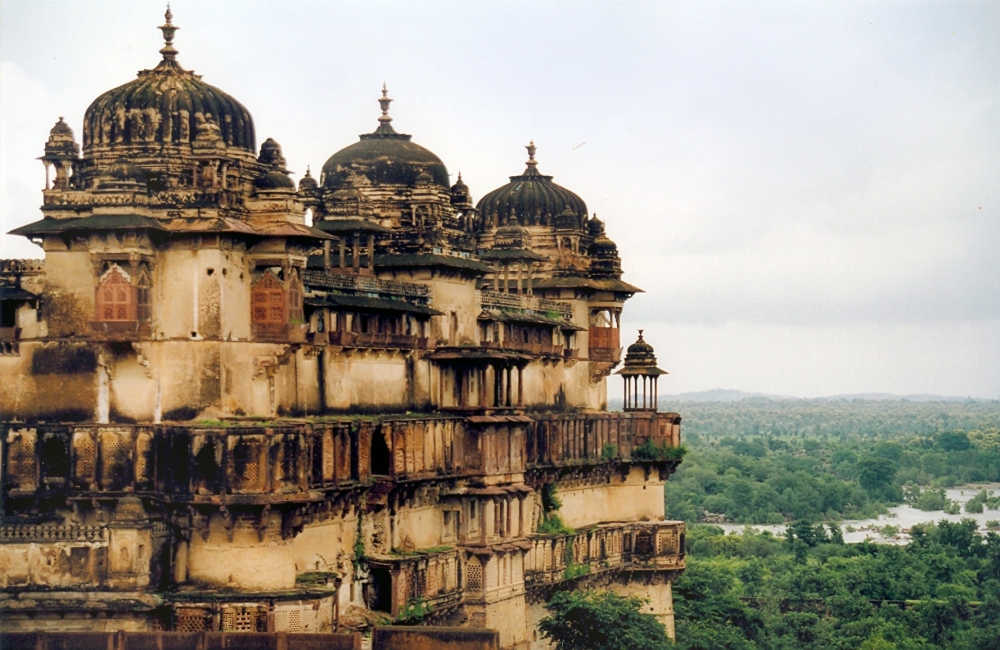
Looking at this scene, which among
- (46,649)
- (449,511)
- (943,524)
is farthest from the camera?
(943,524)

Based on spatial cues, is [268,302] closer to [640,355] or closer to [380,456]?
[380,456]

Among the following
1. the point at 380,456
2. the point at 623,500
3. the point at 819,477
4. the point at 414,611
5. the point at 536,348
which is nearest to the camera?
the point at 414,611

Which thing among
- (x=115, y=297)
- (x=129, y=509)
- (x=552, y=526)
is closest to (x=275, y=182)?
(x=115, y=297)

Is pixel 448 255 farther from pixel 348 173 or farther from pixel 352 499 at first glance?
pixel 352 499

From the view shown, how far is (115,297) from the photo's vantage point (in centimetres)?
4222

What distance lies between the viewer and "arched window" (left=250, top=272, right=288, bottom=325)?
43.8 m

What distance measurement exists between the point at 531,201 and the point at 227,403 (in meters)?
23.2

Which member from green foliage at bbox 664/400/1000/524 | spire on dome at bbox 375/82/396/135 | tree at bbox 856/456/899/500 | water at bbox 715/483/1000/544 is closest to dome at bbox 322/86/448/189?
spire on dome at bbox 375/82/396/135

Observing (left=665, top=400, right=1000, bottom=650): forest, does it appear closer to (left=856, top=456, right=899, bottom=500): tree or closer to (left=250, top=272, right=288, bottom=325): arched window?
(left=856, top=456, right=899, bottom=500): tree

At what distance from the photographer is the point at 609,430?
63531 millimetres

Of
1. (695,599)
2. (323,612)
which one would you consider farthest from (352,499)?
(695,599)

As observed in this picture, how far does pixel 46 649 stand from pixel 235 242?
904 cm

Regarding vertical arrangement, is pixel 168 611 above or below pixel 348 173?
below

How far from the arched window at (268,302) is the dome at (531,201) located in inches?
815
